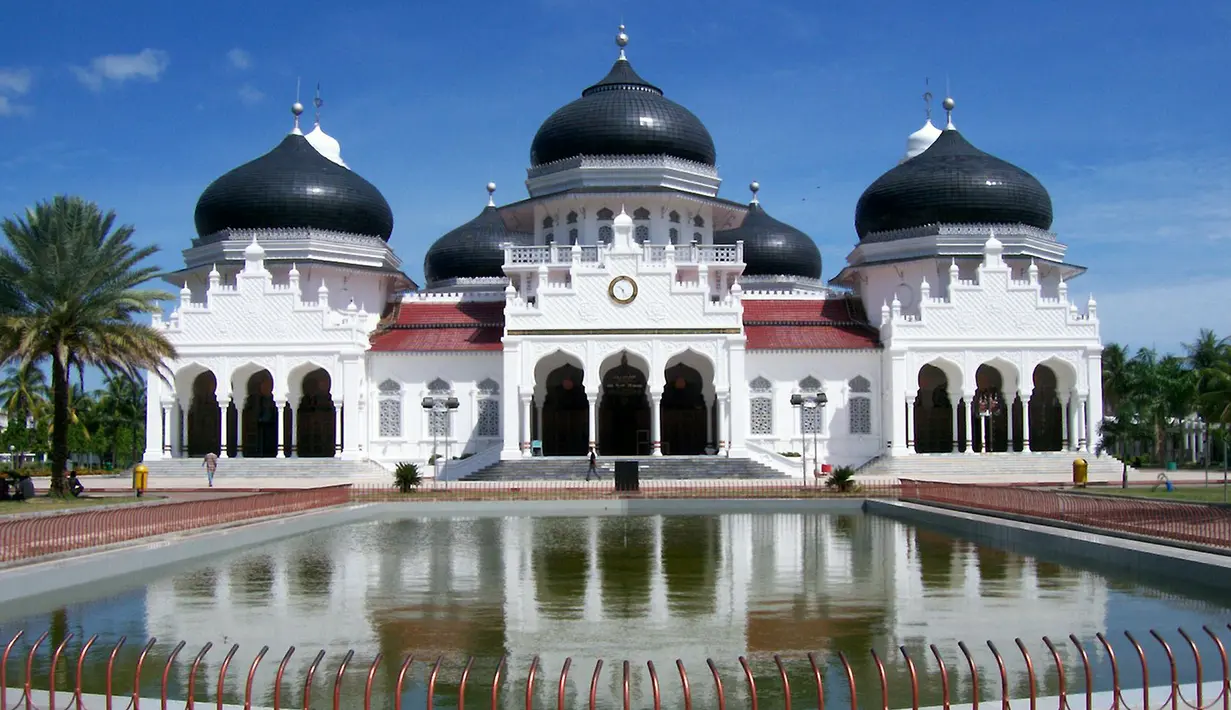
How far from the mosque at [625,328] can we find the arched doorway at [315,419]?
0.25ft

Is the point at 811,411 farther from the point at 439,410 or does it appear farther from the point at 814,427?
the point at 439,410

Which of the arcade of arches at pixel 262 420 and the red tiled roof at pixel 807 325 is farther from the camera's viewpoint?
the arcade of arches at pixel 262 420

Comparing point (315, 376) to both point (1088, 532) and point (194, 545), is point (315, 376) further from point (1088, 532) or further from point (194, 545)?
point (1088, 532)

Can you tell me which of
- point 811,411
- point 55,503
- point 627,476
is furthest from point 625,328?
point 55,503

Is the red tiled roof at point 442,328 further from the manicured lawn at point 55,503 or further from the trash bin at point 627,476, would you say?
the manicured lawn at point 55,503

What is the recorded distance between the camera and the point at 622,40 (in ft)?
152

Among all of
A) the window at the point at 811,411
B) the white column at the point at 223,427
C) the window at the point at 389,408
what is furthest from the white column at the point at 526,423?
the white column at the point at 223,427

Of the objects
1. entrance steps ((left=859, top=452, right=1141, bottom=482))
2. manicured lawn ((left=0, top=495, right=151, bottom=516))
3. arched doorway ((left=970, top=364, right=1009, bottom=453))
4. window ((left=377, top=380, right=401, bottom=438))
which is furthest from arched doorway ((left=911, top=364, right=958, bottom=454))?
manicured lawn ((left=0, top=495, right=151, bottom=516))

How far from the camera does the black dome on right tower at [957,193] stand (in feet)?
139

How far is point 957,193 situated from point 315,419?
2371 cm

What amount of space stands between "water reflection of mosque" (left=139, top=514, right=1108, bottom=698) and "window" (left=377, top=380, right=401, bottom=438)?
2176 cm

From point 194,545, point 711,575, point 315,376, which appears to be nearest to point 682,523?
point 711,575

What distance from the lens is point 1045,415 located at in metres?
41.6

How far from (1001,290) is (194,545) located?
99.3 feet
